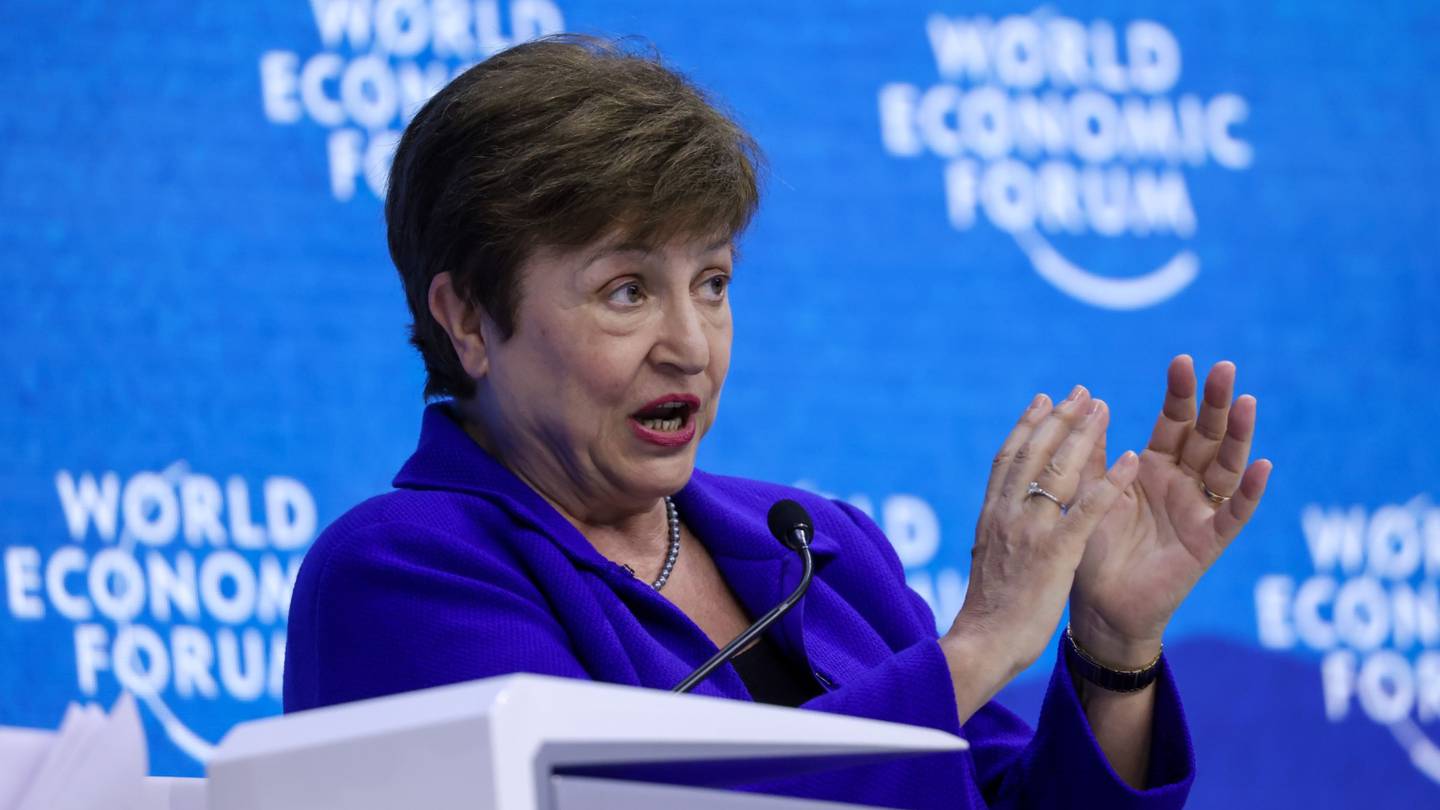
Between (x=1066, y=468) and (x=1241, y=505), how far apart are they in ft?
0.80

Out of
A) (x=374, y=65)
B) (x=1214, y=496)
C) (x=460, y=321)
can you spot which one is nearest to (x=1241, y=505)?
(x=1214, y=496)

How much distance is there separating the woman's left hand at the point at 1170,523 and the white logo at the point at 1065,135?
122 cm

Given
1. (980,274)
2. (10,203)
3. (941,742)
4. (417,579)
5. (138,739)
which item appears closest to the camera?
(941,742)

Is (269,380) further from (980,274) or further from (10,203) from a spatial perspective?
(980,274)

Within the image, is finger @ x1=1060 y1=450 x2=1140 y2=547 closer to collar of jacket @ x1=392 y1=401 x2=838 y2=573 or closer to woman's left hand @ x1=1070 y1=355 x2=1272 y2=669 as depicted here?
woman's left hand @ x1=1070 y1=355 x2=1272 y2=669

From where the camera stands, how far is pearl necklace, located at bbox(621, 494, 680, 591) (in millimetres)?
1582

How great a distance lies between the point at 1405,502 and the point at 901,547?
3.09 ft

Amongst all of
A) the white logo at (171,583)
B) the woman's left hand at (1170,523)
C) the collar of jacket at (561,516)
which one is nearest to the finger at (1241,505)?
the woman's left hand at (1170,523)

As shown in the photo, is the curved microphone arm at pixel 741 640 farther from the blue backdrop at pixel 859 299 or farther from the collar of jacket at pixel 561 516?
the blue backdrop at pixel 859 299

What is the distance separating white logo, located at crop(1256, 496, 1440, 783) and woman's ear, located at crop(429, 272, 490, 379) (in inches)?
70.0

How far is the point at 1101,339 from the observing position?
112 inches

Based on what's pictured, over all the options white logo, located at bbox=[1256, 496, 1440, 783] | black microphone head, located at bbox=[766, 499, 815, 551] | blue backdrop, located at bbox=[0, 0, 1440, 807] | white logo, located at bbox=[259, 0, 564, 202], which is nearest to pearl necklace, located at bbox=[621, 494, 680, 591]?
black microphone head, located at bbox=[766, 499, 815, 551]

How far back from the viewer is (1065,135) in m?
2.80

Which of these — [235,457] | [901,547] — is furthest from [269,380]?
[901,547]
